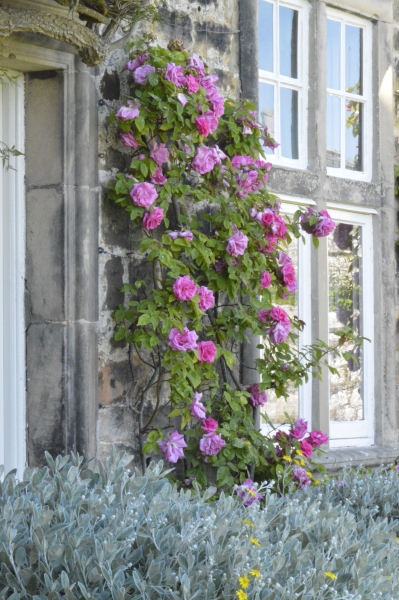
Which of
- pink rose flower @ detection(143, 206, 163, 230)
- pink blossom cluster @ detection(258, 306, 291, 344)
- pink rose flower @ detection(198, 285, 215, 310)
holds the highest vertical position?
pink rose flower @ detection(143, 206, 163, 230)

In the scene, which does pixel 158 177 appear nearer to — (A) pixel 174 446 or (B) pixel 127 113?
(B) pixel 127 113

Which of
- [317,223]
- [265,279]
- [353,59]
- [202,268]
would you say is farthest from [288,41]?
[202,268]

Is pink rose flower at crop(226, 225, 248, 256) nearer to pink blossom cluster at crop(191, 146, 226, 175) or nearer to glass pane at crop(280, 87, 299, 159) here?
pink blossom cluster at crop(191, 146, 226, 175)

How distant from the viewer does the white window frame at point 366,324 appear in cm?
536

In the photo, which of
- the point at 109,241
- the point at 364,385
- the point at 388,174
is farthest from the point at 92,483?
the point at 388,174

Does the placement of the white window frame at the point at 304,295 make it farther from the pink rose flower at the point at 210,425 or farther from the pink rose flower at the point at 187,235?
the pink rose flower at the point at 187,235

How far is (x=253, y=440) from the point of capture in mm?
4375

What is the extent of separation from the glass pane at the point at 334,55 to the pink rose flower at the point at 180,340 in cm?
208

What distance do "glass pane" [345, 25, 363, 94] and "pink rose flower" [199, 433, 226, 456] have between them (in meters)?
2.34

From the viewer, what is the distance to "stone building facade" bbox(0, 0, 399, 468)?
384 cm

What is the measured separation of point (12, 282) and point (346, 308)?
7.28ft

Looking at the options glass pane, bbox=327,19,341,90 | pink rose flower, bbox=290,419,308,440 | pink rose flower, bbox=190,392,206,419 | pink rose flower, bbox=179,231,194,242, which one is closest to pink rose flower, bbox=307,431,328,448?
pink rose flower, bbox=290,419,308,440

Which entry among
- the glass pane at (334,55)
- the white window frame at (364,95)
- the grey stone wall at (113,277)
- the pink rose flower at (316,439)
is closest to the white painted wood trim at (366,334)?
the white window frame at (364,95)

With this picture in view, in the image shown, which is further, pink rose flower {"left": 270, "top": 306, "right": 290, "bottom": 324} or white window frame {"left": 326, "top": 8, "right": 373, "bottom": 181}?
white window frame {"left": 326, "top": 8, "right": 373, "bottom": 181}
